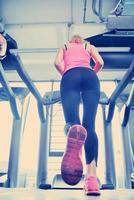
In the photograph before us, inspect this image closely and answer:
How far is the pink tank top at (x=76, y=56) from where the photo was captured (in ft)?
6.47

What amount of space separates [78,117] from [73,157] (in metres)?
0.30

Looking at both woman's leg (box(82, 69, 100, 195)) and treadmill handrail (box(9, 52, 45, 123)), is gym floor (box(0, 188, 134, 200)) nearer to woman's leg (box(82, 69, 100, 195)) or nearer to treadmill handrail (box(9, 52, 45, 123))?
woman's leg (box(82, 69, 100, 195))

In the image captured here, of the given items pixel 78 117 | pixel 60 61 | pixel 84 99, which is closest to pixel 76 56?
pixel 60 61

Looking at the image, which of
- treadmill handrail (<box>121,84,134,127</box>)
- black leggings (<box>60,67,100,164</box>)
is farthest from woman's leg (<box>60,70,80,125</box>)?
treadmill handrail (<box>121,84,134,127</box>)

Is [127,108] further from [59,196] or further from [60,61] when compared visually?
[59,196]

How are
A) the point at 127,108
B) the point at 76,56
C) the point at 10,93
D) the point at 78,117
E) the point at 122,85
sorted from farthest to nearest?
the point at 127,108 → the point at 10,93 → the point at 122,85 → the point at 76,56 → the point at 78,117

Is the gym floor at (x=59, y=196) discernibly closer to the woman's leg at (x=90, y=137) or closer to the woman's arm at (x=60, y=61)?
the woman's leg at (x=90, y=137)

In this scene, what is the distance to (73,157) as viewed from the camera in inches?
61.4

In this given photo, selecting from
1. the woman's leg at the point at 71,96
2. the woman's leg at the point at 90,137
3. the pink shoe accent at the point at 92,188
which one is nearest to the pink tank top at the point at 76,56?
the woman's leg at the point at 71,96

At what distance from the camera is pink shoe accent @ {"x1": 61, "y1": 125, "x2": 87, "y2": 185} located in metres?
1.52

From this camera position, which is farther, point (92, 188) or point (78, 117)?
point (78, 117)

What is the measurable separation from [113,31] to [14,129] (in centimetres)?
171

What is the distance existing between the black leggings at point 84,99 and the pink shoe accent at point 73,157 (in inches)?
4.7

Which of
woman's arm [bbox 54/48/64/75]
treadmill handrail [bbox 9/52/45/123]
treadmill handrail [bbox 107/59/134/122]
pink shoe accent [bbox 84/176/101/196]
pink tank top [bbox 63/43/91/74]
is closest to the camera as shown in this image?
pink shoe accent [bbox 84/176/101/196]
